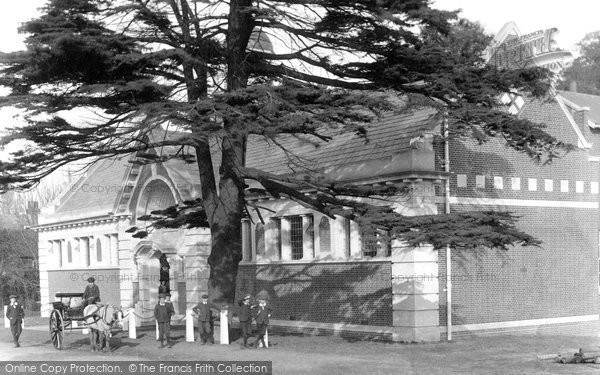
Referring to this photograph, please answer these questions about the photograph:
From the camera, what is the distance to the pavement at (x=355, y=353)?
1798 centimetres

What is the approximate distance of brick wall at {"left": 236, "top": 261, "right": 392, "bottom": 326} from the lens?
25500mm

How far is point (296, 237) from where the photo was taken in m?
29.6

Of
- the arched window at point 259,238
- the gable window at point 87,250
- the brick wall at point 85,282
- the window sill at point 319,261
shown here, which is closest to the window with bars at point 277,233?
the window sill at point 319,261

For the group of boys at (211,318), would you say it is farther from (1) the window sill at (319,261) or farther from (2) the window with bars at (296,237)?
(2) the window with bars at (296,237)

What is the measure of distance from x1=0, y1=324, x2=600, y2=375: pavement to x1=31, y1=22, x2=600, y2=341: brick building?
126 cm

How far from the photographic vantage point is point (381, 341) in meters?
24.8

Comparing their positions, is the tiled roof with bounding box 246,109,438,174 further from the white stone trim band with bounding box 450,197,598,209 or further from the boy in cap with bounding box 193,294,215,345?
the boy in cap with bounding box 193,294,215,345

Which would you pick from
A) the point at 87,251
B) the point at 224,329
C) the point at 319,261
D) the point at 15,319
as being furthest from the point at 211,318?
the point at 87,251

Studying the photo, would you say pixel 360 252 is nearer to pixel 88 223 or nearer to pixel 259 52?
pixel 259 52

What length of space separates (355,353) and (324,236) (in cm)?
717

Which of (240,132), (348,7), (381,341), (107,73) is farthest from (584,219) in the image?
(107,73)

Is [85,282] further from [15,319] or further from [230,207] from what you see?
[230,207]

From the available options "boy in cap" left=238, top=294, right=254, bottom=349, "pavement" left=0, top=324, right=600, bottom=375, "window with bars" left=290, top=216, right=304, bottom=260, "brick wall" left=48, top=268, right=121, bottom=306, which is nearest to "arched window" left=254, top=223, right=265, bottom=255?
"window with bars" left=290, top=216, right=304, bottom=260

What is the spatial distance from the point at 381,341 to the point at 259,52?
352 inches
